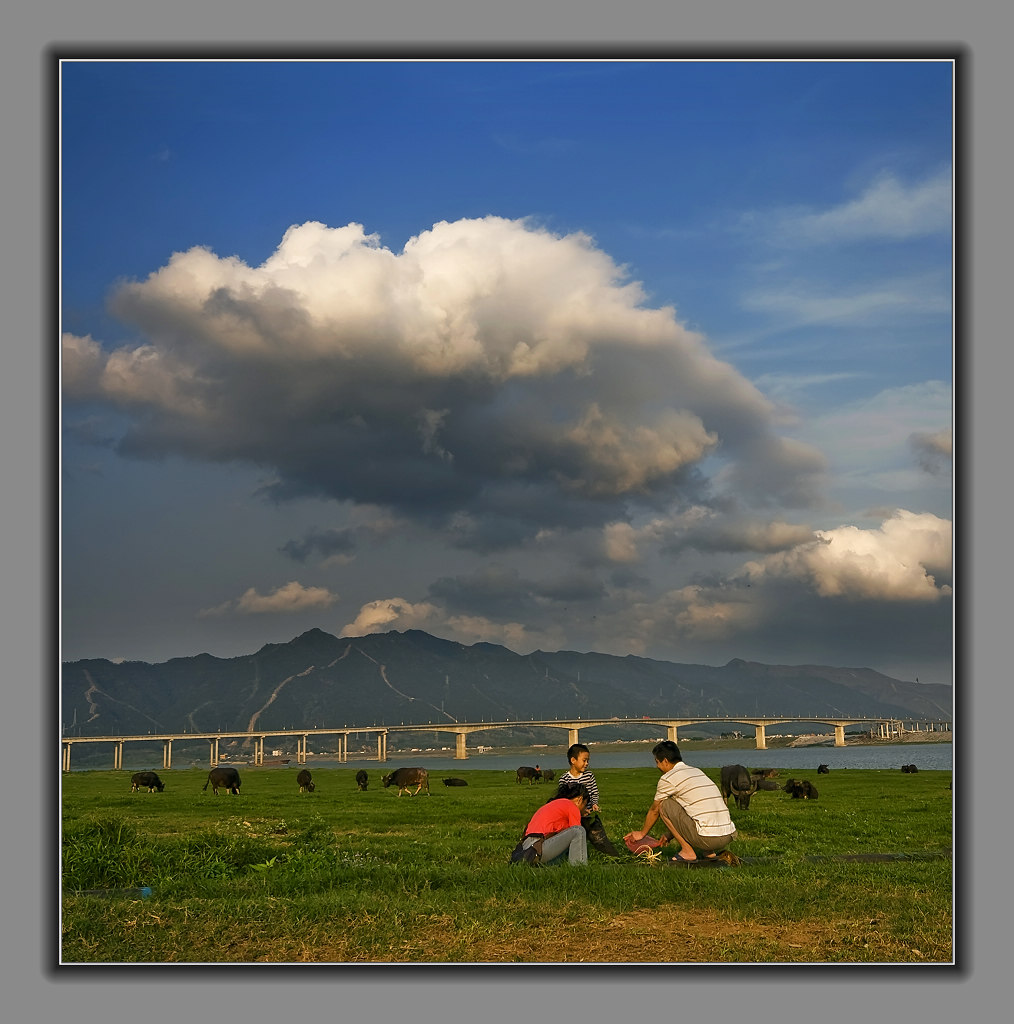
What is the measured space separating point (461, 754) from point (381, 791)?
152ft

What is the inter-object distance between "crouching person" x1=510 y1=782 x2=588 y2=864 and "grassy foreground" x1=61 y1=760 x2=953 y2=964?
41cm

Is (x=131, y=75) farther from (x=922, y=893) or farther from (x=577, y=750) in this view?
(x=922, y=893)

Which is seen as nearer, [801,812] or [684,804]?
[684,804]

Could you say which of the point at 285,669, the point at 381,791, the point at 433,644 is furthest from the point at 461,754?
the point at 433,644

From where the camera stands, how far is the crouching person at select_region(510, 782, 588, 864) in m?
12.9

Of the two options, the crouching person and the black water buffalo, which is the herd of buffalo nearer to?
the black water buffalo

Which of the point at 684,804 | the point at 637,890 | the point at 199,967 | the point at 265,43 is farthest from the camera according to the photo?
the point at 684,804

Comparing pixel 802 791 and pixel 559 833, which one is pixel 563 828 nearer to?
pixel 559 833

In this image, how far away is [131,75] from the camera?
44.8 feet

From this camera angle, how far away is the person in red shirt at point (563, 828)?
12.8m

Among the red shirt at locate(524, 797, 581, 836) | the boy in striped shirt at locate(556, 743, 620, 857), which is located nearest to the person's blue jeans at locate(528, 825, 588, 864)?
the red shirt at locate(524, 797, 581, 836)

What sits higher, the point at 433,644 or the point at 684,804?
the point at 684,804

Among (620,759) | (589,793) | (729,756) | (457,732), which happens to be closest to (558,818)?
(589,793)

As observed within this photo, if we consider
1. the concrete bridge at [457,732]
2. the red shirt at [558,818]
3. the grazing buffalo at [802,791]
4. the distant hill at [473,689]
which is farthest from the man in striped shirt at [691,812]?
the distant hill at [473,689]
